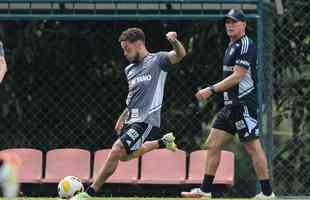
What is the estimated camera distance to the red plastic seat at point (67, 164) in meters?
9.87

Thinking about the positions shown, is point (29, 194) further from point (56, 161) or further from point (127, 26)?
point (127, 26)

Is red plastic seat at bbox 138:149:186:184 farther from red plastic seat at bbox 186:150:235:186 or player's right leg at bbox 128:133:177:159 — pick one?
player's right leg at bbox 128:133:177:159

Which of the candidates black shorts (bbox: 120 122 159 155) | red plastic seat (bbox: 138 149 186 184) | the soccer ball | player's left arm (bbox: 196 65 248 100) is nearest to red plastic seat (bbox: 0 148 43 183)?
red plastic seat (bbox: 138 149 186 184)

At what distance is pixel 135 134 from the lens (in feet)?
23.2

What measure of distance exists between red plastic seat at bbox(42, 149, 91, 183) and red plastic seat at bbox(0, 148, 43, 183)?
0.10 m

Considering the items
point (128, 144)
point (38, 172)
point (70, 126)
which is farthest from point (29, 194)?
point (128, 144)

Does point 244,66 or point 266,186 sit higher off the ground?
point 244,66

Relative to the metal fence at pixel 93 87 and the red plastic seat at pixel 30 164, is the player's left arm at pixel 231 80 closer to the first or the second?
the metal fence at pixel 93 87

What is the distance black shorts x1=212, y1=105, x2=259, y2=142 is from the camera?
24.9 ft

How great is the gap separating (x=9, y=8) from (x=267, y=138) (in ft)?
11.6

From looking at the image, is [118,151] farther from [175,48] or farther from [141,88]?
[175,48]

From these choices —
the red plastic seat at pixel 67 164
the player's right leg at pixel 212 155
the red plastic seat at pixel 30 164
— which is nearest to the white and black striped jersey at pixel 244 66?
the player's right leg at pixel 212 155

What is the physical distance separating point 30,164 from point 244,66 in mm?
3611

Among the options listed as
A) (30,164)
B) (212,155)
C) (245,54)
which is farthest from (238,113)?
(30,164)
